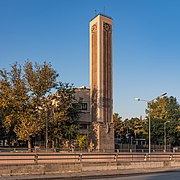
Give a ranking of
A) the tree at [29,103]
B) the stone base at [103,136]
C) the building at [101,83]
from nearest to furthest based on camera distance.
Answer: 1. the tree at [29,103]
2. the stone base at [103,136]
3. the building at [101,83]

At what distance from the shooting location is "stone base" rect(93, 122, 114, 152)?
6306 centimetres

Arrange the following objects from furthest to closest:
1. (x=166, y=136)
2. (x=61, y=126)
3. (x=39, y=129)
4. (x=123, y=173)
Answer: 1. (x=166, y=136)
2. (x=61, y=126)
3. (x=39, y=129)
4. (x=123, y=173)

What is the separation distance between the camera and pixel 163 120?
90188 mm

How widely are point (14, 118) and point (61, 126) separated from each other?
29.1 ft

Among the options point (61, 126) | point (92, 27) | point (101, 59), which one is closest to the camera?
point (61, 126)

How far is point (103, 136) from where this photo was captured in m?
63.8

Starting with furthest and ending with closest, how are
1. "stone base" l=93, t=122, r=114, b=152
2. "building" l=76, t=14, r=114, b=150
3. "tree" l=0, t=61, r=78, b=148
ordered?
1. "building" l=76, t=14, r=114, b=150
2. "stone base" l=93, t=122, r=114, b=152
3. "tree" l=0, t=61, r=78, b=148

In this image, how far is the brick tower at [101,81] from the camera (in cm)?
6428

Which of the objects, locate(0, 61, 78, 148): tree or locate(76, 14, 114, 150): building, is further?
locate(76, 14, 114, 150): building

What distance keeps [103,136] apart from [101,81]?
1091cm

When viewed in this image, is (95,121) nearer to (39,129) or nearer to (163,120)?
(39,129)

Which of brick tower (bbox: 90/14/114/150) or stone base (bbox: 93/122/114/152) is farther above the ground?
brick tower (bbox: 90/14/114/150)

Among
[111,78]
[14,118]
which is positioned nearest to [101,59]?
[111,78]

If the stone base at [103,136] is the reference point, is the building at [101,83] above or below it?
above
